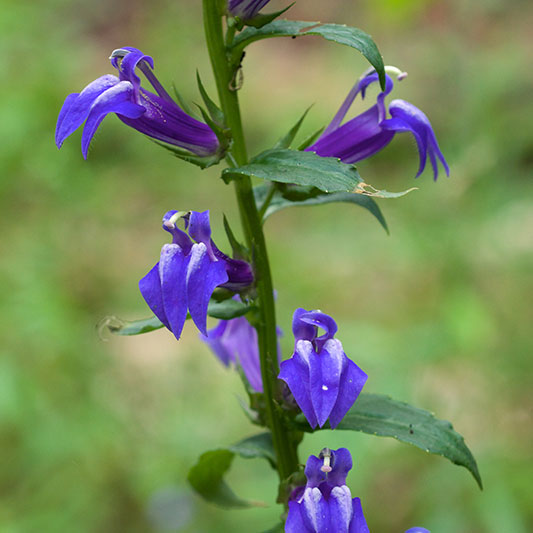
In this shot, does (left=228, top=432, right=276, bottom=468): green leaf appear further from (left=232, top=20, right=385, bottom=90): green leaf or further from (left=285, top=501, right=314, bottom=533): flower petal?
(left=232, top=20, right=385, bottom=90): green leaf

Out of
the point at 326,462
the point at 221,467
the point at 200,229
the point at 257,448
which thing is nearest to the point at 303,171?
the point at 200,229

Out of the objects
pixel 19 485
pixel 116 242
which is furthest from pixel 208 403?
pixel 116 242

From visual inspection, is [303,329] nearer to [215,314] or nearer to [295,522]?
[215,314]

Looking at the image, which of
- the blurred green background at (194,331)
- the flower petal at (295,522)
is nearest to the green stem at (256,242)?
the flower petal at (295,522)

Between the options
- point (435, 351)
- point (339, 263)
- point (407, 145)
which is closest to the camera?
point (435, 351)

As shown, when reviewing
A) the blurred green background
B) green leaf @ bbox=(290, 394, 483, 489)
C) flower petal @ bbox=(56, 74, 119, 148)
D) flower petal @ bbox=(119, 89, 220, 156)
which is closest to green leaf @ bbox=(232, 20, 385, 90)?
flower petal @ bbox=(119, 89, 220, 156)

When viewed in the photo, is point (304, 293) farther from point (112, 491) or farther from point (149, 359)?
point (112, 491)

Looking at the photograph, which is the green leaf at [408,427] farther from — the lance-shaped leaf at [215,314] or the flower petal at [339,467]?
the lance-shaped leaf at [215,314]
